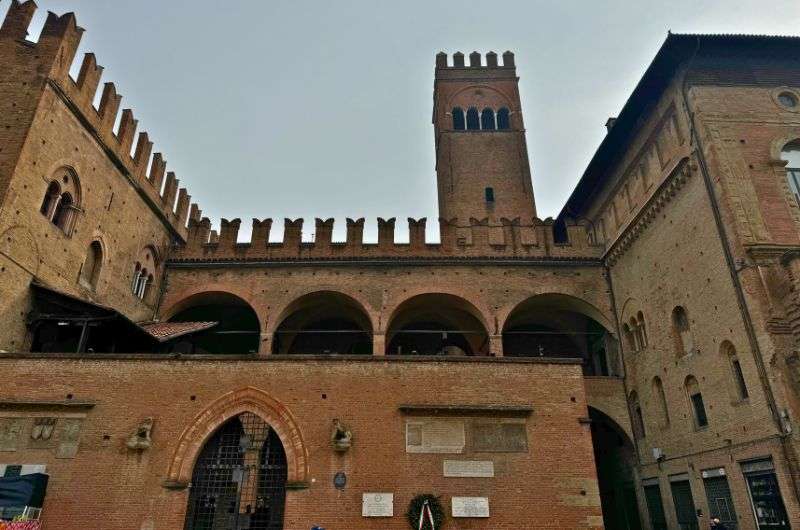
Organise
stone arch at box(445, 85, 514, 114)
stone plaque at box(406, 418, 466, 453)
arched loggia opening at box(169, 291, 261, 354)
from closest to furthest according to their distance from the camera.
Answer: stone plaque at box(406, 418, 466, 453) < arched loggia opening at box(169, 291, 261, 354) < stone arch at box(445, 85, 514, 114)

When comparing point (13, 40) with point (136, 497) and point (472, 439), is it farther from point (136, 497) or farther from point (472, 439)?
point (472, 439)

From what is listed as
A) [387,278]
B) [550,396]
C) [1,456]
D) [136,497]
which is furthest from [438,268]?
[1,456]

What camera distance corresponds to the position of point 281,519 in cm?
1005

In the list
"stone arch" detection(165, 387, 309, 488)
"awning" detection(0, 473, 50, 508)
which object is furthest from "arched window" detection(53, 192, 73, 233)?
"stone arch" detection(165, 387, 309, 488)

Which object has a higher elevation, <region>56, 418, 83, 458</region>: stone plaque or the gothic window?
the gothic window

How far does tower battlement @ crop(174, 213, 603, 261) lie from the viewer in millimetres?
17922

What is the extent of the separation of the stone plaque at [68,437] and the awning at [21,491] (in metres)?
0.67

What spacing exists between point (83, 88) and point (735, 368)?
17519 millimetres

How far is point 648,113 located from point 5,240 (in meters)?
16.4

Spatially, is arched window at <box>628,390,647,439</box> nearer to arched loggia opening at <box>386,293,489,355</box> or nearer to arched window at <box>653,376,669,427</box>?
arched window at <box>653,376,669,427</box>

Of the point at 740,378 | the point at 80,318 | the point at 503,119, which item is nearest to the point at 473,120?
the point at 503,119

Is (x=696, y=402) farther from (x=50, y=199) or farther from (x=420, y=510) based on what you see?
(x=50, y=199)

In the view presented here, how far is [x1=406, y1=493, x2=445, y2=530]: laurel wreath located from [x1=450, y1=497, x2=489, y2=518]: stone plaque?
27 cm

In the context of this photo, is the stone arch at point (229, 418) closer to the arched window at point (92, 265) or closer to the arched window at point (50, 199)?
the arched window at point (92, 265)
